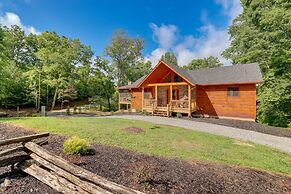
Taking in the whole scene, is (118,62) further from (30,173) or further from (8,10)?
(30,173)

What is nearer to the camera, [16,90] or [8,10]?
[8,10]

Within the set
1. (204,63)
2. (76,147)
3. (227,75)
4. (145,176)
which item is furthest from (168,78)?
(204,63)

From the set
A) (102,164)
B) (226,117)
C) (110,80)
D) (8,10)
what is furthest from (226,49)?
(8,10)

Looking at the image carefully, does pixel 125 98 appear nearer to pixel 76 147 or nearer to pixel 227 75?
pixel 227 75

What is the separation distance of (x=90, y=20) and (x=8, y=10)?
431 inches

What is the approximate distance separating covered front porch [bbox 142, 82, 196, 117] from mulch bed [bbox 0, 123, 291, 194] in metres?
11.4

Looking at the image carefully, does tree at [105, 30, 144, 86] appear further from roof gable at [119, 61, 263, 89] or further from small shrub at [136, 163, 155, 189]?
small shrub at [136, 163, 155, 189]

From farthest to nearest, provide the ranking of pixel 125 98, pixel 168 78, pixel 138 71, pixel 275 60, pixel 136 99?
pixel 138 71, pixel 125 98, pixel 136 99, pixel 168 78, pixel 275 60

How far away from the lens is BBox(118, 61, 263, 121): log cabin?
14.5m

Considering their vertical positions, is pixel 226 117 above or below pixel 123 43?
below

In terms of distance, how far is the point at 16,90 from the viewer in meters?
23.4

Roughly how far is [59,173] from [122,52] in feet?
117

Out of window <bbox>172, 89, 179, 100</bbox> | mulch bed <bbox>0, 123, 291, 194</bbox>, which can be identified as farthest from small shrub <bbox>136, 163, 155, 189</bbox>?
window <bbox>172, 89, 179, 100</bbox>

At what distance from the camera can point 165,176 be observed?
3.82 meters
